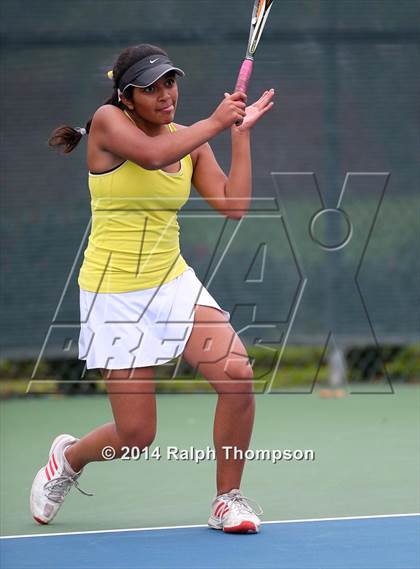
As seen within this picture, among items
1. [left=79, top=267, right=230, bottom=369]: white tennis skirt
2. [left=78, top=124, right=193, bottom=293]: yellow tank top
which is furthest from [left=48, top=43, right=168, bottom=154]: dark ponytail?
[left=79, top=267, right=230, bottom=369]: white tennis skirt

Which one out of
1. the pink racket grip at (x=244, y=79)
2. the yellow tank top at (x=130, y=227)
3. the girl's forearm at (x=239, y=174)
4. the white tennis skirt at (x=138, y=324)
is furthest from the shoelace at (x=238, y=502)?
the pink racket grip at (x=244, y=79)

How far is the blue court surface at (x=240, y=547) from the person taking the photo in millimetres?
3732

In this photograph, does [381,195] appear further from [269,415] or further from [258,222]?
Result: [269,415]

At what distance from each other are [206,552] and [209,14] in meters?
3.62

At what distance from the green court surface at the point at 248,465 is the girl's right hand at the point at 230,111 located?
1351 millimetres

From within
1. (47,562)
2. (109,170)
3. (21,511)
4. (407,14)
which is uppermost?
(407,14)

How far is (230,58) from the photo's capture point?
6.76 metres

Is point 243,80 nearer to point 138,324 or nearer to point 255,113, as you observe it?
point 255,113

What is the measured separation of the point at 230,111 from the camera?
12.9 ft

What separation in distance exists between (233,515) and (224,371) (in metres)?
0.46

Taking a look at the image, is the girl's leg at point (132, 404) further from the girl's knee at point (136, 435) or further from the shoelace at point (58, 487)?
the shoelace at point (58, 487)

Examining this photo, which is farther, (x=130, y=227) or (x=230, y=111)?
(x=130, y=227)

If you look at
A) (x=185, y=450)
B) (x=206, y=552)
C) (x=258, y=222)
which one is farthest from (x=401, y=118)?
(x=206, y=552)

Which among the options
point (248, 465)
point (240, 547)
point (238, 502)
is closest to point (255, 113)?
point (238, 502)
